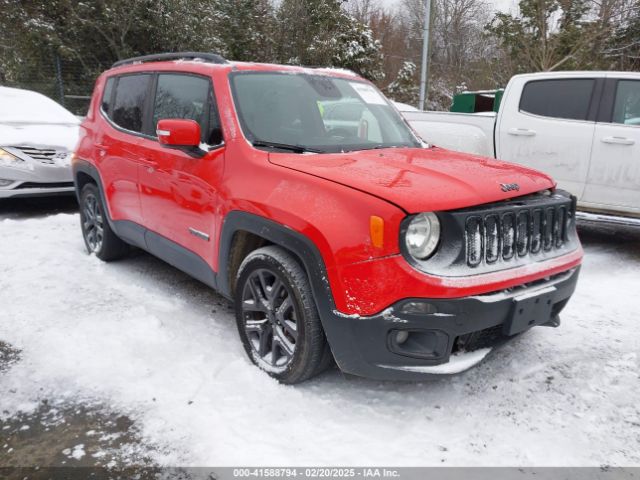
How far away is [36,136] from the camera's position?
6645mm

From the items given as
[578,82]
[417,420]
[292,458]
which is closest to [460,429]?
[417,420]

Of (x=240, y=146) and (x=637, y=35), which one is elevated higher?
(x=637, y=35)

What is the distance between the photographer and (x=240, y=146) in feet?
9.95

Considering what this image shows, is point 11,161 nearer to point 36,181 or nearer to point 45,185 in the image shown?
point 36,181

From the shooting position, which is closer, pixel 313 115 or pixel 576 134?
pixel 313 115

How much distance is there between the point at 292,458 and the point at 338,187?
1.29 meters

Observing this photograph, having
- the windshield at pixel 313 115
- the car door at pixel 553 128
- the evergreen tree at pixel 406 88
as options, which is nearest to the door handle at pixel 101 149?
the windshield at pixel 313 115

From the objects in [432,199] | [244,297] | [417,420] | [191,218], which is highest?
[432,199]

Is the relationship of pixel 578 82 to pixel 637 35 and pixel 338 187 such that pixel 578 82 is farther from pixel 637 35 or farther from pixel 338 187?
pixel 637 35

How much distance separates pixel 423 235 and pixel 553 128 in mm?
4032

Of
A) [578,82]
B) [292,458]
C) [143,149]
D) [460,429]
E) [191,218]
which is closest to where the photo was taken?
[292,458]

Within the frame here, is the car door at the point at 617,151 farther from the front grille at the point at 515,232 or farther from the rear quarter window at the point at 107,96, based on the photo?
the rear quarter window at the point at 107,96

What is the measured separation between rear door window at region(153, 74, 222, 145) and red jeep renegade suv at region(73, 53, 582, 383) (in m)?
0.01

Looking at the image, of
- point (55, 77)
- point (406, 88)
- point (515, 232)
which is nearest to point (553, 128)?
point (515, 232)
